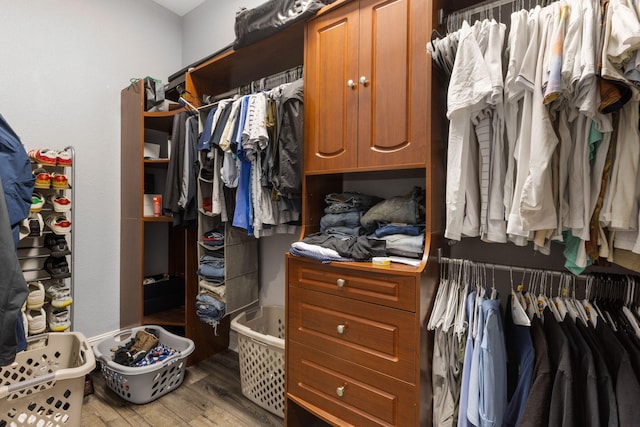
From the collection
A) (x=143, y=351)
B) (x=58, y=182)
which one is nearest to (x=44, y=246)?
(x=58, y=182)

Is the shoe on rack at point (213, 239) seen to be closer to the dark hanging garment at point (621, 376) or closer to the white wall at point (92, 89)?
the white wall at point (92, 89)

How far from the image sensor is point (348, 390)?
1.33 m

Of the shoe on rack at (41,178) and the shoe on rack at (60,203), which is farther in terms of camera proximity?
the shoe on rack at (60,203)

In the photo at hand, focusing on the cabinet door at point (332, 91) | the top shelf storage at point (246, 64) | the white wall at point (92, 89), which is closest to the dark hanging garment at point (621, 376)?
the cabinet door at point (332, 91)

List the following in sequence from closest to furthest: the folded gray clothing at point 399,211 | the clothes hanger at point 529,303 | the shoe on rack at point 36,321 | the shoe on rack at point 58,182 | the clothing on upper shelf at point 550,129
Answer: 1. the clothing on upper shelf at point 550,129
2. the clothes hanger at point 529,303
3. the folded gray clothing at point 399,211
4. the shoe on rack at point 36,321
5. the shoe on rack at point 58,182

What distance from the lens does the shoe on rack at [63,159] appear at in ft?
6.48

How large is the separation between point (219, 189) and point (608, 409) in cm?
199

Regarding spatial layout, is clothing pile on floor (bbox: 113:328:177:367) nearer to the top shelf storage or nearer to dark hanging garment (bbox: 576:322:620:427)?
the top shelf storage

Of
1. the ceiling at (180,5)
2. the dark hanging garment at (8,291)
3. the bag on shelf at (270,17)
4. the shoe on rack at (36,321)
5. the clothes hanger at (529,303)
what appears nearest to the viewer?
the dark hanging garment at (8,291)

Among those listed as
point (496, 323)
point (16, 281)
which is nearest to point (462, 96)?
point (496, 323)

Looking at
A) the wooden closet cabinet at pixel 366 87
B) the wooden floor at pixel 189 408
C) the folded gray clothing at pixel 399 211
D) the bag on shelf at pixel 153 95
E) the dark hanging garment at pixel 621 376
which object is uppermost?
the bag on shelf at pixel 153 95

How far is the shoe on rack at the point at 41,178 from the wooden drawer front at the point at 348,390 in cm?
182

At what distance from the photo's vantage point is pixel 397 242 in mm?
1343

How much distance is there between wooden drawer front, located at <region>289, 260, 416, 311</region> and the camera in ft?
3.85
